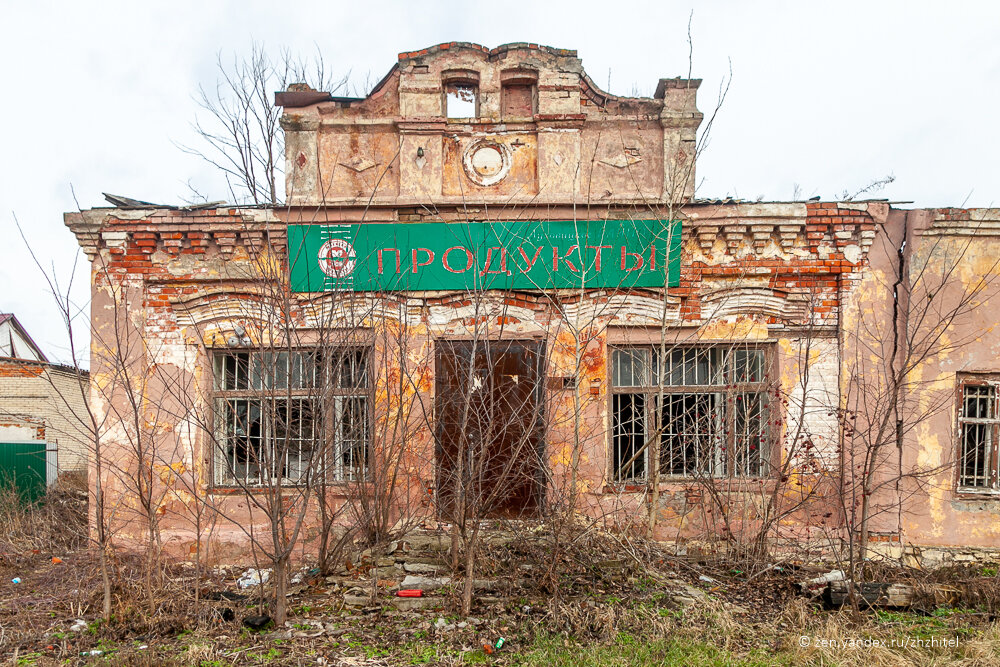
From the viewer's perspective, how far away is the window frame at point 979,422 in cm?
683

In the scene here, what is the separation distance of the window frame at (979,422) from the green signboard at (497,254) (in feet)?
10.7

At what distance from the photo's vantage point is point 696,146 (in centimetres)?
741

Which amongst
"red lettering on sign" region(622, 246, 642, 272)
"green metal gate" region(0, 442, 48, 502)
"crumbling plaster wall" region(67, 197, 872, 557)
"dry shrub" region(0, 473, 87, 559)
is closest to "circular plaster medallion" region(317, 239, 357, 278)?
"crumbling plaster wall" region(67, 197, 872, 557)

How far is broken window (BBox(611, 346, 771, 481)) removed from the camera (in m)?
6.81

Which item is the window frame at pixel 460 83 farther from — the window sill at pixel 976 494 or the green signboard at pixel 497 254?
the window sill at pixel 976 494

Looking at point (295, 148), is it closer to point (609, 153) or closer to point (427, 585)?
point (609, 153)

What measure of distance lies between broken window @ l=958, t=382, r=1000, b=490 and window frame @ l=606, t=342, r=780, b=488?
2023mm

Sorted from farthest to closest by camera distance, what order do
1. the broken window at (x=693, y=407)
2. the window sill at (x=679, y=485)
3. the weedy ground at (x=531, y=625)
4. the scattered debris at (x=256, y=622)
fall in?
the broken window at (x=693, y=407)
the window sill at (x=679, y=485)
the scattered debris at (x=256, y=622)
the weedy ground at (x=531, y=625)

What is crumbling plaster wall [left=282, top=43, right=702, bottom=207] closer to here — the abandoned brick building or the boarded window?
the boarded window

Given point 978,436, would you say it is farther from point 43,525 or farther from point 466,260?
point 43,525

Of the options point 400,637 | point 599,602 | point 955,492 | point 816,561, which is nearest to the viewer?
point 400,637

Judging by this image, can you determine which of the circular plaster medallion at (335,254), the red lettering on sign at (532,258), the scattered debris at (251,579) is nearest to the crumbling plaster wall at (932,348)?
the red lettering on sign at (532,258)

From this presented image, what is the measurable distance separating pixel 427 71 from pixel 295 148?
178cm

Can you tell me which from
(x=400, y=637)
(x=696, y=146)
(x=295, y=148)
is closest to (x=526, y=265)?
(x=696, y=146)
